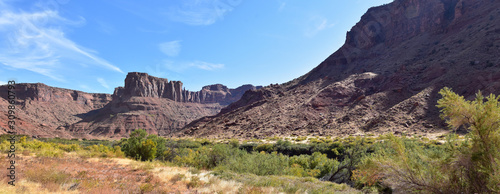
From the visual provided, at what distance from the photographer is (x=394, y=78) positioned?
4944cm

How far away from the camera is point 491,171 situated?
5.58 m

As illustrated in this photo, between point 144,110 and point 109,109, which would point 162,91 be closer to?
point 144,110

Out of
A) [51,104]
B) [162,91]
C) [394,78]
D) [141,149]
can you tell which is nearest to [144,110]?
[162,91]

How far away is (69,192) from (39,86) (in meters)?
143

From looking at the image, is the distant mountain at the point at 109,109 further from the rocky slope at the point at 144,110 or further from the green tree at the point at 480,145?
the green tree at the point at 480,145

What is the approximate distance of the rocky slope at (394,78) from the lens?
37.3m

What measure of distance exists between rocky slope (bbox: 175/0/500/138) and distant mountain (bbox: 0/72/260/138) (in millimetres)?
40842

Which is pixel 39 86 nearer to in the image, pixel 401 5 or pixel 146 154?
pixel 146 154

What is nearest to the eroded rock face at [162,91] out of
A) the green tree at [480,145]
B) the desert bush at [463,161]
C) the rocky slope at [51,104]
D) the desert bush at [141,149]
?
the rocky slope at [51,104]

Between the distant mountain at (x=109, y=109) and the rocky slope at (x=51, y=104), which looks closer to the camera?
the distant mountain at (x=109, y=109)

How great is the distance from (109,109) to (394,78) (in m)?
115

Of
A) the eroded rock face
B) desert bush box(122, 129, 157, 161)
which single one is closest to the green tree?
desert bush box(122, 129, 157, 161)

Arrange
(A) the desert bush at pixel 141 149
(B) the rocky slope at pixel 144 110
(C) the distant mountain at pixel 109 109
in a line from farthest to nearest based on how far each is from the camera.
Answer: (B) the rocky slope at pixel 144 110
(C) the distant mountain at pixel 109 109
(A) the desert bush at pixel 141 149

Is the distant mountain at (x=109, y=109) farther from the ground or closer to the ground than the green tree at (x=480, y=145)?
farther from the ground
